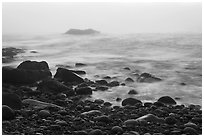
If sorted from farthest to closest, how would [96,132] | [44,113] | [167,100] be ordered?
[167,100]
[44,113]
[96,132]

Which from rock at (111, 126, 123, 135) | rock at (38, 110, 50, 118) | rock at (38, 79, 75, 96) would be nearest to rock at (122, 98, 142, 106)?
rock at (38, 79, 75, 96)

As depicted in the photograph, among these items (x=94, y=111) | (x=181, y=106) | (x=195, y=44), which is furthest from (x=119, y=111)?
(x=195, y=44)

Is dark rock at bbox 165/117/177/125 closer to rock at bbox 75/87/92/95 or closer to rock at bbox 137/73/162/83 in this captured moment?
rock at bbox 75/87/92/95

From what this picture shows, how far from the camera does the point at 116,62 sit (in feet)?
52.2

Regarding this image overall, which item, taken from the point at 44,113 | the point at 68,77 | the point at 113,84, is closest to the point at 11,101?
the point at 44,113

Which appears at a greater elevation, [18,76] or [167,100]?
[18,76]

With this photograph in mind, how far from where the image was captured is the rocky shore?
6117 mm

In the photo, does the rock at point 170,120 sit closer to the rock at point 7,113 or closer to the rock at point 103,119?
the rock at point 103,119

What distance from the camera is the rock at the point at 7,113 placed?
6645mm

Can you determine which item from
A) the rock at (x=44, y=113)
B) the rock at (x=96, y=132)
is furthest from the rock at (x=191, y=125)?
the rock at (x=44, y=113)

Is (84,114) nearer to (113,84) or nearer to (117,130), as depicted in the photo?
(117,130)

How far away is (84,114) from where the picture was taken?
23.3 feet

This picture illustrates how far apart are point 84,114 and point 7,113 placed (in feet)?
5.50

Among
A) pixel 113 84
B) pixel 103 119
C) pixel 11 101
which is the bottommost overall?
pixel 113 84
